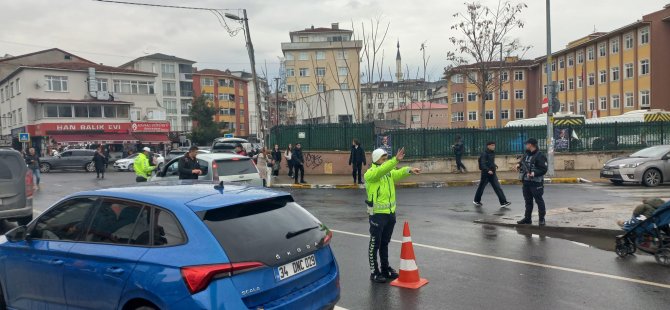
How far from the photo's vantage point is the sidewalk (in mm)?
20016

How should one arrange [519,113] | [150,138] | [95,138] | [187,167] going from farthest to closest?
[519,113] → [150,138] → [95,138] → [187,167]

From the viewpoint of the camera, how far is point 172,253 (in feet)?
12.7

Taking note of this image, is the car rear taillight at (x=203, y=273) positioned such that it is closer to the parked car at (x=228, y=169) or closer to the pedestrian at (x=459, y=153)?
the parked car at (x=228, y=169)

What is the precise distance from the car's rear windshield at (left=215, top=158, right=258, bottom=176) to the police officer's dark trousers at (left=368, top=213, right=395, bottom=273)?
6.02 meters

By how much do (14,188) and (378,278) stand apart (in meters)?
7.60

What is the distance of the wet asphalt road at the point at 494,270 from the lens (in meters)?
5.83

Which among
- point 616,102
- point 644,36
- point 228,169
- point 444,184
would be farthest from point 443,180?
point 616,102

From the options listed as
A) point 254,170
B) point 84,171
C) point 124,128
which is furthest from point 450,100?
point 254,170

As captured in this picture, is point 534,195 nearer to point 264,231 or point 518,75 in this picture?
point 264,231

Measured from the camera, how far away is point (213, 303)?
3.62m

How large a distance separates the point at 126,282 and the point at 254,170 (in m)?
8.51

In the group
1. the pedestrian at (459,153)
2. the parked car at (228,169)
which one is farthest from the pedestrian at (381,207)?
the pedestrian at (459,153)

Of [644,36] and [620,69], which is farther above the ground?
[644,36]

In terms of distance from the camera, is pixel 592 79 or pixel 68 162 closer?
pixel 68 162
